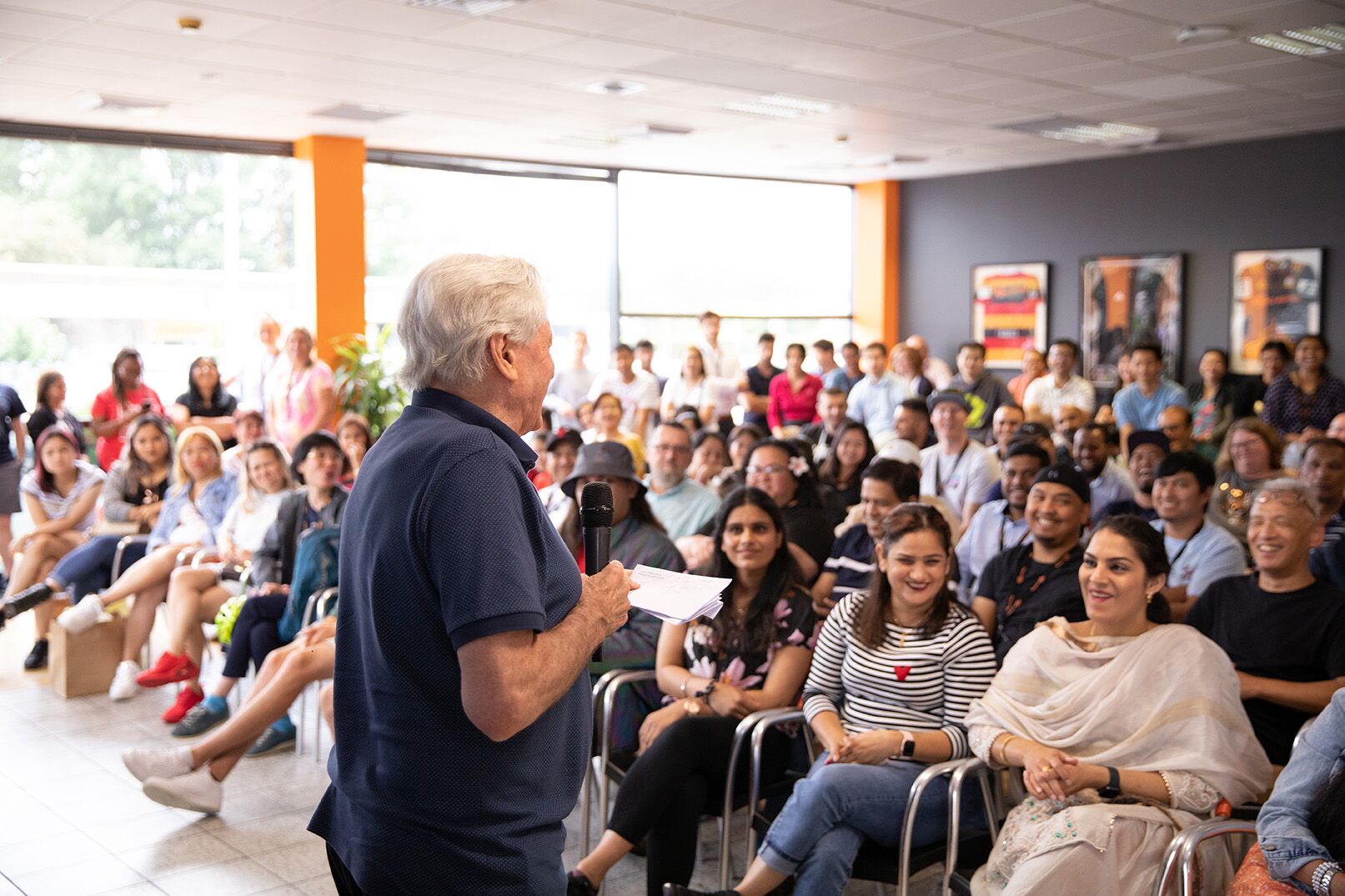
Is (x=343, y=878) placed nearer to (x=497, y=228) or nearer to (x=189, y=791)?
(x=189, y=791)

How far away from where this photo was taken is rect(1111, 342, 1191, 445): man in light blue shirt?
8188 mm

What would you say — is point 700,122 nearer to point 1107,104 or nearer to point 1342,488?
point 1107,104

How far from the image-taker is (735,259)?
42.8 feet

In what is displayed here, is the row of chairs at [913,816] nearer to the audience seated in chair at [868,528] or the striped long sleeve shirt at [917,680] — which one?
the striped long sleeve shirt at [917,680]

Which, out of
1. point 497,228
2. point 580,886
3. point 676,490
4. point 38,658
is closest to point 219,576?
point 38,658

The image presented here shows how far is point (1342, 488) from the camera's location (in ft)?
15.1

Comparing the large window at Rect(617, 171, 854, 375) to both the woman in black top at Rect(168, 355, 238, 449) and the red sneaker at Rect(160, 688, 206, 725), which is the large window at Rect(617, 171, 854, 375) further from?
the red sneaker at Rect(160, 688, 206, 725)

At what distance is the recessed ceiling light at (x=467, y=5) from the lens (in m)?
5.61

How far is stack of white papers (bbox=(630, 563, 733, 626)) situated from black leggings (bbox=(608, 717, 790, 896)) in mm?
1373

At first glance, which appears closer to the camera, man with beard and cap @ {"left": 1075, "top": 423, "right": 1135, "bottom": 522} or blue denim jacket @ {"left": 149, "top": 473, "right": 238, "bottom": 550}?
man with beard and cap @ {"left": 1075, "top": 423, "right": 1135, "bottom": 522}

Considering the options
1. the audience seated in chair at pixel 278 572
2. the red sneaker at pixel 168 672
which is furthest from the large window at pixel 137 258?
the audience seated in chair at pixel 278 572

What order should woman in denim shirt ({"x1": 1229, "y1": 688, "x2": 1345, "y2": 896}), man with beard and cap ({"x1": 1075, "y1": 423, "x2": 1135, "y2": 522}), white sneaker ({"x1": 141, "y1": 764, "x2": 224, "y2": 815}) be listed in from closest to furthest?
woman in denim shirt ({"x1": 1229, "y1": 688, "x2": 1345, "y2": 896}) < white sneaker ({"x1": 141, "y1": 764, "x2": 224, "y2": 815}) < man with beard and cap ({"x1": 1075, "y1": 423, "x2": 1135, "y2": 522})

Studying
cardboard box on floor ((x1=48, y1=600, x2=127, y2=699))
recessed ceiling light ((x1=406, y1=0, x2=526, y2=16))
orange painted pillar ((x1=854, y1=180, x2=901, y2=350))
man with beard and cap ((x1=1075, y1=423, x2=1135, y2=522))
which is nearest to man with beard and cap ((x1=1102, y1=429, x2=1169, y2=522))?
man with beard and cap ((x1=1075, y1=423, x2=1135, y2=522))

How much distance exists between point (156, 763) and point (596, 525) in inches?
109
